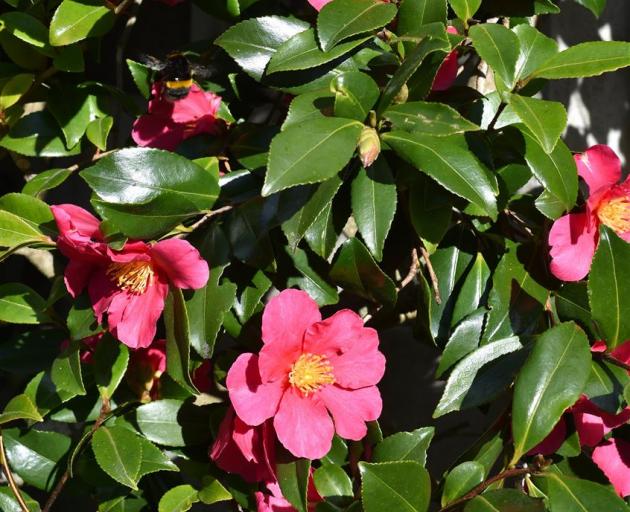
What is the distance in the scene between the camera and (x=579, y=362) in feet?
3.20

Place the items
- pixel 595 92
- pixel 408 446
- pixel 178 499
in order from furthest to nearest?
1. pixel 595 92
2. pixel 178 499
3. pixel 408 446

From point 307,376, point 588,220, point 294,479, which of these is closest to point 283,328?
point 307,376

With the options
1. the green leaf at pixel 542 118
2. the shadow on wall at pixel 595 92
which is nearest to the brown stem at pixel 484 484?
the green leaf at pixel 542 118

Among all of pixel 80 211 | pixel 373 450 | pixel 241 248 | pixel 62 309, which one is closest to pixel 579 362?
pixel 373 450

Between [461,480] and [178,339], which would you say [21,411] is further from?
[461,480]

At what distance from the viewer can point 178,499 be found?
1189 millimetres

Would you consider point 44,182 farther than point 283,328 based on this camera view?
Yes

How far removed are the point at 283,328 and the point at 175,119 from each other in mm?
384

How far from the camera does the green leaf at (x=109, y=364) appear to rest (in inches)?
45.9

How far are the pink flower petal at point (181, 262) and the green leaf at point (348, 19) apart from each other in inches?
10.6

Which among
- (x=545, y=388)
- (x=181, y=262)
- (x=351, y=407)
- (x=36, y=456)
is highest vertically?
(x=181, y=262)

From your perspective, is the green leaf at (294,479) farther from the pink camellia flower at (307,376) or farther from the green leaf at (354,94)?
the green leaf at (354,94)

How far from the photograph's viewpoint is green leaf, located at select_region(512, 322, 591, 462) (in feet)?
3.15

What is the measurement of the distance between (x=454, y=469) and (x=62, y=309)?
1030mm
